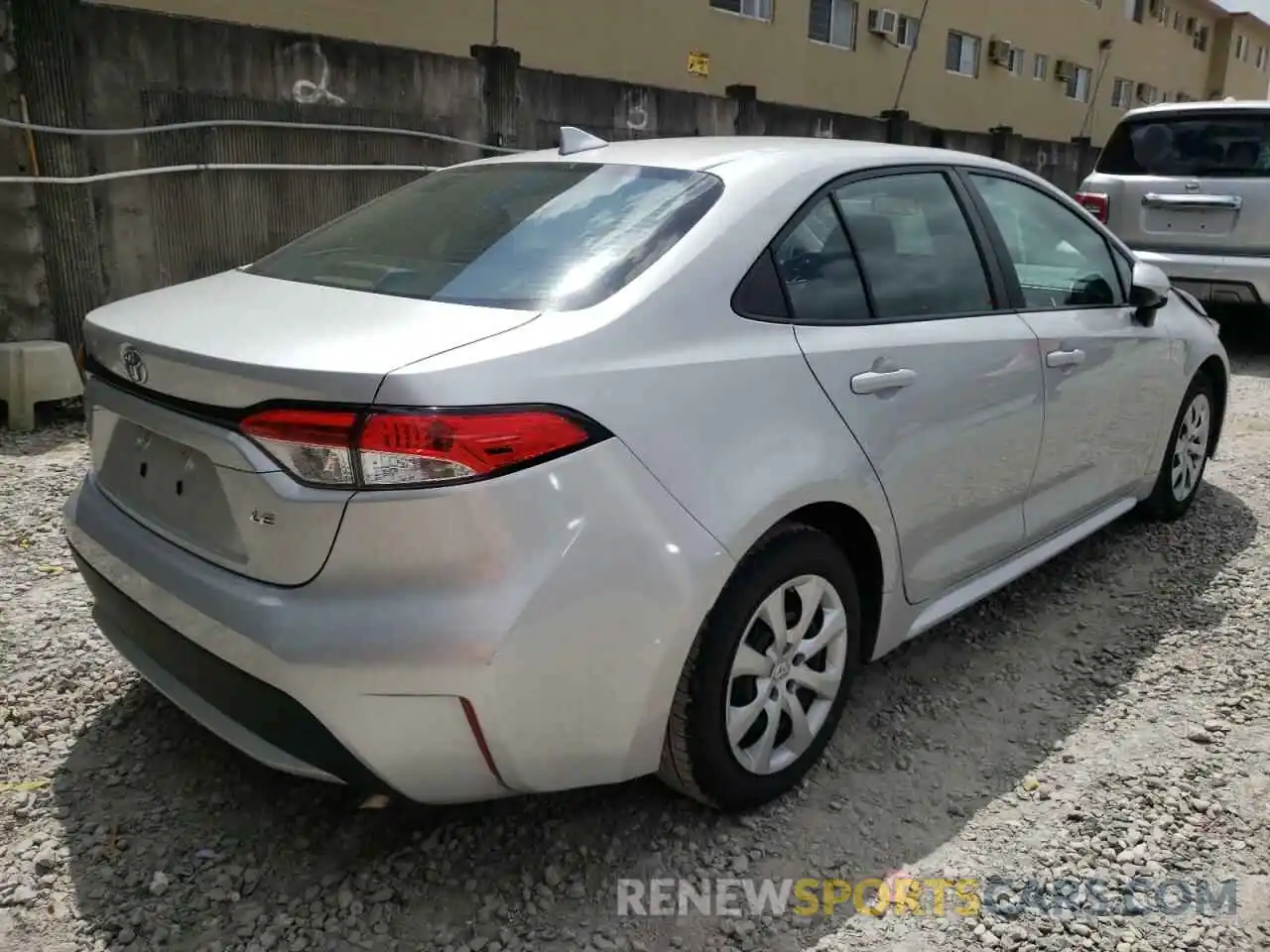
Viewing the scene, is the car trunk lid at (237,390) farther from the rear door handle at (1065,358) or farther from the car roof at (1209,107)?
the car roof at (1209,107)

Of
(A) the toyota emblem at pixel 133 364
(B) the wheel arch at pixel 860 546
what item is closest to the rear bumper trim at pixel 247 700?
(A) the toyota emblem at pixel 133 364

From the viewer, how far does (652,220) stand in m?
2.35

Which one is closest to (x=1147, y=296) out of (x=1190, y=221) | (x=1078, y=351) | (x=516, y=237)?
(x=1078, y=351)

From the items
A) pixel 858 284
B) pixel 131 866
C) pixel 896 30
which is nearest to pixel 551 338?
pixel 858 284

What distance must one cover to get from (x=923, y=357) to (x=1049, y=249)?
1174 millimetres

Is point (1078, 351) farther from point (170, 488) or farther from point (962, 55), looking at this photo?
point (962, 55)

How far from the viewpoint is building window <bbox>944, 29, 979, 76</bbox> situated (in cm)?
2019

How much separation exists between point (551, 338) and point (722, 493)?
1.54 feet

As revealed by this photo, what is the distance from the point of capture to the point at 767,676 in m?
2.38

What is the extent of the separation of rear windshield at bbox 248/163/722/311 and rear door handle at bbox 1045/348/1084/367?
1300 millimetres

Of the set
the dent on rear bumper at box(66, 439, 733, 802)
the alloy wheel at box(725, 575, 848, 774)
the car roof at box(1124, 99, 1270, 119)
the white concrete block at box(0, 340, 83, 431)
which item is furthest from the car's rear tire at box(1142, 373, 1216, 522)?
the white concrete block at box(0, 340, 83, 431)

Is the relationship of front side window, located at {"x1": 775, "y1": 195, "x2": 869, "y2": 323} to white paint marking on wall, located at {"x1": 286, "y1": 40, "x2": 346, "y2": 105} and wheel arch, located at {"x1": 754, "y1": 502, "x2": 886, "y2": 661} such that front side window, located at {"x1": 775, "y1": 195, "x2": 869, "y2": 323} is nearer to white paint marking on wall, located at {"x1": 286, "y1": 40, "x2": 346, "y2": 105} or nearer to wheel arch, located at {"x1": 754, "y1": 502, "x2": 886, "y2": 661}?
wheel arch, located at {"x1": 754, "y1": 502, "x2": 886, "y2": 661}

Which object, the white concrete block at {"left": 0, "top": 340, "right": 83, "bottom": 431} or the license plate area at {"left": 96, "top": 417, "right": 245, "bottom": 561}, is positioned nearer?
the license plate area at {"left": 96, "top": 417, "right": 245, "bottom": 561}

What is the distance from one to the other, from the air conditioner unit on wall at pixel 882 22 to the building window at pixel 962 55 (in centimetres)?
262
